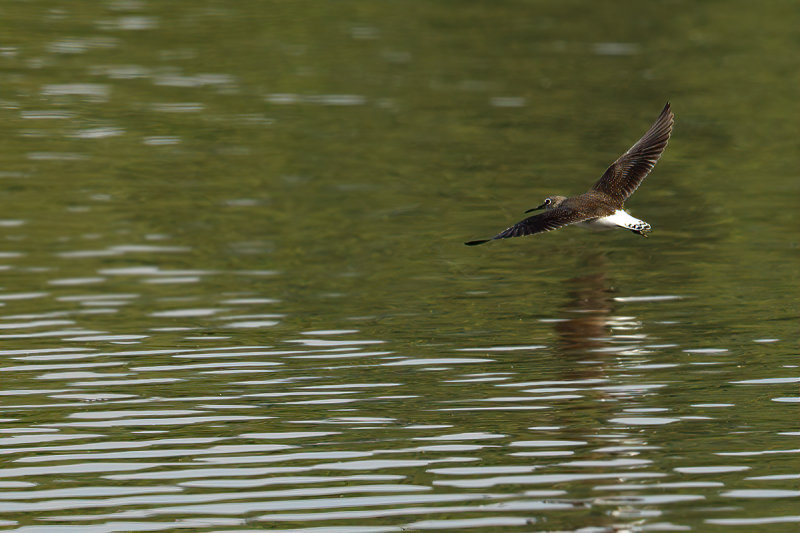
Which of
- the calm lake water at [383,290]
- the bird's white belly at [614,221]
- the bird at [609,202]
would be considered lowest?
the calm lake water at [383,290]

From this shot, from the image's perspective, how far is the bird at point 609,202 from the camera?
15.1m

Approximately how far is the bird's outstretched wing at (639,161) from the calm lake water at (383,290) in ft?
3.65

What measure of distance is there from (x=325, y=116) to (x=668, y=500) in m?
18.6

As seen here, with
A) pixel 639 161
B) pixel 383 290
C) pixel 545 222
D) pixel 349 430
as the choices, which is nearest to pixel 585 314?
pixel 545 222

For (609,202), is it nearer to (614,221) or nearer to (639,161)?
(614,221)

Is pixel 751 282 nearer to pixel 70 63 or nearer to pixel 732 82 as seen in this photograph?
pixel 732 82

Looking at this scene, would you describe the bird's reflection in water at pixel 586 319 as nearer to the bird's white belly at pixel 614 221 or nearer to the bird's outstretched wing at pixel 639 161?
the bird's white belly at pixel 614 221

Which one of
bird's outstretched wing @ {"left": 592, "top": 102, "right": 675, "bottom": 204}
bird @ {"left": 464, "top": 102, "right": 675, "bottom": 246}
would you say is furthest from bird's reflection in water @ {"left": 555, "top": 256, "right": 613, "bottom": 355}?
bird's outstretched wing @ {"left": 592, "top": 102, "right": 675, "bottom": 204}

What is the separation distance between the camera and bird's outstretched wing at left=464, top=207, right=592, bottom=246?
47.2ft

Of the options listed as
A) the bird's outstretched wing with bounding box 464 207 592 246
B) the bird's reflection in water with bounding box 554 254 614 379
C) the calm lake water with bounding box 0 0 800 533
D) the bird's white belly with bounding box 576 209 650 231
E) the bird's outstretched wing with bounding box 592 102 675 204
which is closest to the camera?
the calm lake water with bounding box 0 0 800 533

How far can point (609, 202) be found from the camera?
16.5 meters

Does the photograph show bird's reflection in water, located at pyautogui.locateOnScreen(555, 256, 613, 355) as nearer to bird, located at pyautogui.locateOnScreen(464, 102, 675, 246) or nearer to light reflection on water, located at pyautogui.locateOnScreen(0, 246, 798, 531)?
light reflection on water, located at pyautogui.locateOnScreen(0, 246, 798, 531)

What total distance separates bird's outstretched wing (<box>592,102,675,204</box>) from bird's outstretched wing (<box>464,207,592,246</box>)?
5.10 feet

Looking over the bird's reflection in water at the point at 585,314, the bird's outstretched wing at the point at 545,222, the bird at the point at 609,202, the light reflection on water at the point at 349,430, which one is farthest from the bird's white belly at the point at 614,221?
the light reflection on water at the point at 349,430
